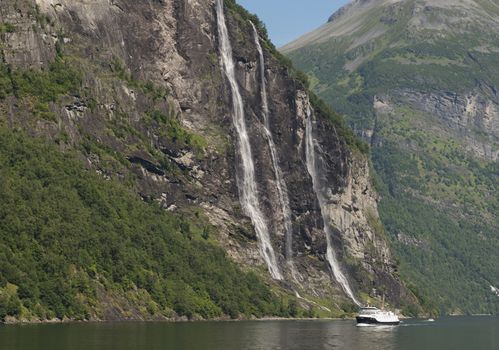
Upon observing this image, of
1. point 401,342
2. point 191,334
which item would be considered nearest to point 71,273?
point 191,334

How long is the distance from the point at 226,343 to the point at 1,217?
174ft

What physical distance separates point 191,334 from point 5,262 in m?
31.8

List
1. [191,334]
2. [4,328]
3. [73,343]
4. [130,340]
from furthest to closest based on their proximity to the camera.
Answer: [191,334], [4,328], [130,340], [73,343]

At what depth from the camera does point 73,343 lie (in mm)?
142250

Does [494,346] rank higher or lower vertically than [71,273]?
lower

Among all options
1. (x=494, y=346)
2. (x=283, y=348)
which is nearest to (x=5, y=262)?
(x=283, y=348)

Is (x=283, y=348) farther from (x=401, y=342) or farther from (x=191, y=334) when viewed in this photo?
(x=401, y=342)

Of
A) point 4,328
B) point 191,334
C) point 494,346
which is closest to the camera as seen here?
point 4,328

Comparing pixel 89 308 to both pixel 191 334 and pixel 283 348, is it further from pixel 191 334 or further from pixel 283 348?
pixel 283 348

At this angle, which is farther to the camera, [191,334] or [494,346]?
[494,346]

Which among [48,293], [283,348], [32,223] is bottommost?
[283,348]

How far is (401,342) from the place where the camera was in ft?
614

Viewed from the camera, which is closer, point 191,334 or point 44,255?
point 191,334

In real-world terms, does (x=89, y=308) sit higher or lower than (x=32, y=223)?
lower
